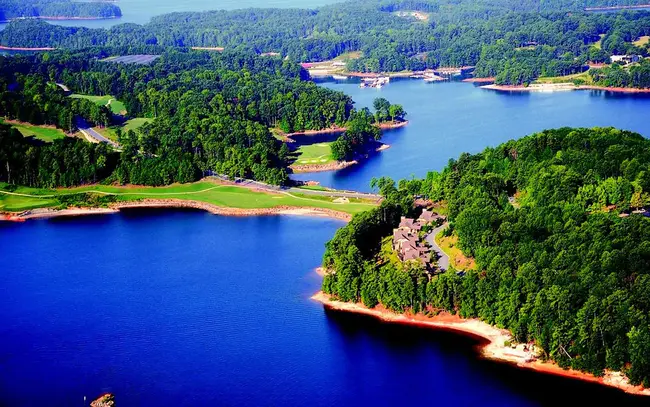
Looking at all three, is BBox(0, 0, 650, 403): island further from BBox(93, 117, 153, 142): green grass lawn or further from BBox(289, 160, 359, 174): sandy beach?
BBox(93, 117, 153, 142): green grass lawn

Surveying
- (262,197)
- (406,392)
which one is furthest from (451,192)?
(406,392)

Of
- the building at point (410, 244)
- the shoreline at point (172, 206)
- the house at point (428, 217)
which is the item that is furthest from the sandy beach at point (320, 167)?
the building at point (410, 244)

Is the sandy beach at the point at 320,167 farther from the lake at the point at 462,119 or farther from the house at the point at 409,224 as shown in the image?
the house at the point at 409,224

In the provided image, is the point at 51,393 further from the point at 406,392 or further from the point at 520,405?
the point at 520,405

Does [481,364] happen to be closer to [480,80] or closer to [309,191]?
[309,191]

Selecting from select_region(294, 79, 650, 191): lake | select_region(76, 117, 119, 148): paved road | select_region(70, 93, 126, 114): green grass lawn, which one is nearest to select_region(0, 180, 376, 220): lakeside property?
select_region(294, 79, 650, 191): lake

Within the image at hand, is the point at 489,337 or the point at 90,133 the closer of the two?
the point at 489,337

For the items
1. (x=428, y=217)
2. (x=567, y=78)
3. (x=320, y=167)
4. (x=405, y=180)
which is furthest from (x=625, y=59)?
(x=428, y=217)
